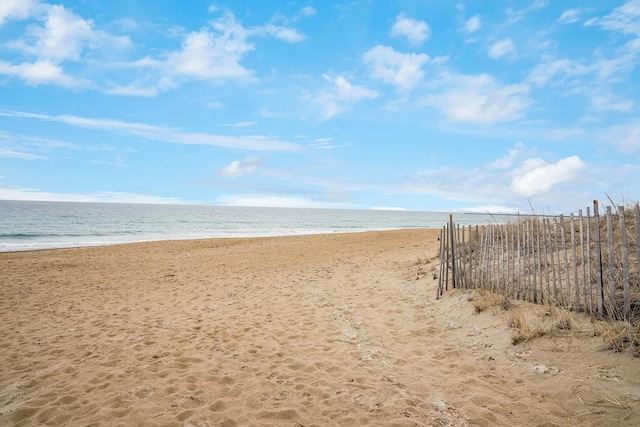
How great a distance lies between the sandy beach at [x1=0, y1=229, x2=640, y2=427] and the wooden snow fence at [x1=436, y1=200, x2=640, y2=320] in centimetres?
35

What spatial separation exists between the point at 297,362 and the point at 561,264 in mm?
5463

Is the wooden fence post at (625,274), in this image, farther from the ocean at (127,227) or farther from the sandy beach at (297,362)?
the ocean at (127,227)

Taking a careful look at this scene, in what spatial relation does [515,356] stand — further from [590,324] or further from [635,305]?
[635,305]

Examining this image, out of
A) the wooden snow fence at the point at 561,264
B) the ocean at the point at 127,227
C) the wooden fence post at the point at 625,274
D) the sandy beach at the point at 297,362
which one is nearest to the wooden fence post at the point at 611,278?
the wooden snow fence at the point at 561,264

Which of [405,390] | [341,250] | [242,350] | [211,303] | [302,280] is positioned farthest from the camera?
[341,250]

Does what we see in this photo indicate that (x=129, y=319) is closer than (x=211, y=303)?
Yes

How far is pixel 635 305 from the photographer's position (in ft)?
15.6

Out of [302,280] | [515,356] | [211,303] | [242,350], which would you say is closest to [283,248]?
[302,280]

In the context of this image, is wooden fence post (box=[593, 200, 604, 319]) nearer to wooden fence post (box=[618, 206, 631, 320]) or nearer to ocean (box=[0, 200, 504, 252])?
wooden fence post (box=[618, 206, 631, 320])

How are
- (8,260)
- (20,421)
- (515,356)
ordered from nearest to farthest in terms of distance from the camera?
(20,421), (515,356), (8,260)

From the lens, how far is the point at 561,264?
6.83 metres

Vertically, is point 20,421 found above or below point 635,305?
below

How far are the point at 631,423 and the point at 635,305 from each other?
2346 mm

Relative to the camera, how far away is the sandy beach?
11.6ft
